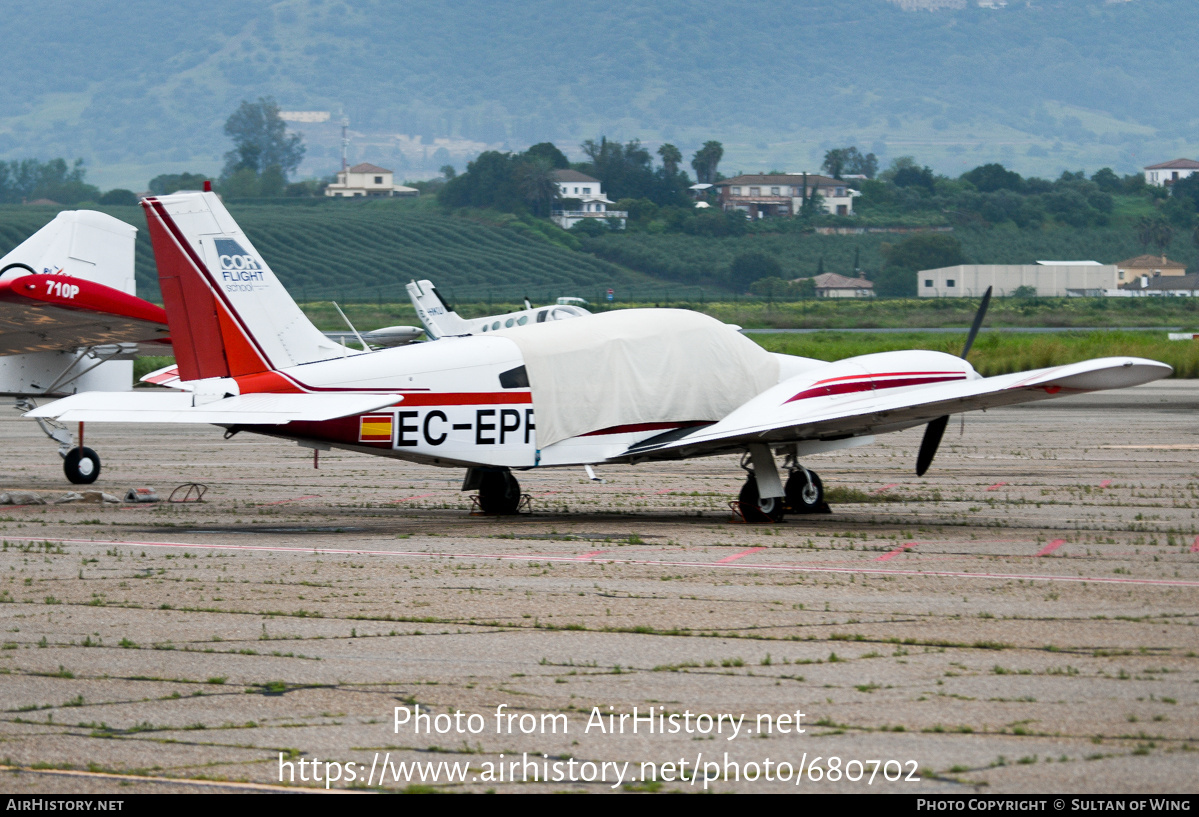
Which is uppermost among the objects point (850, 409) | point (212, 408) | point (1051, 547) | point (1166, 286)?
point (1166, 286)

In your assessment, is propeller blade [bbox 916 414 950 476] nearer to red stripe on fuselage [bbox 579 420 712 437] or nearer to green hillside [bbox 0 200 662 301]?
red stripe on fuselage [bbox 579 420 712 437]

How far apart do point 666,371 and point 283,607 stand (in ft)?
22.4

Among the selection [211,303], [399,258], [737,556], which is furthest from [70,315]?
[399,258]

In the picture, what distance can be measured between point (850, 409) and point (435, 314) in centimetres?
3277

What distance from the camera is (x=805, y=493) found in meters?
16.9

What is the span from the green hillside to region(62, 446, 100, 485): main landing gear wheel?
118102 millimetres

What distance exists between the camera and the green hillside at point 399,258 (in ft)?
479

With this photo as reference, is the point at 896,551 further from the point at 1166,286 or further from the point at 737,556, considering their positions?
the point at 1166,286

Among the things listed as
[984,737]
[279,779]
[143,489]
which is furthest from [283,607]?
[143,489]

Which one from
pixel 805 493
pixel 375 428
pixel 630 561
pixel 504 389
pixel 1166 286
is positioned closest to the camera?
pixel 630 561

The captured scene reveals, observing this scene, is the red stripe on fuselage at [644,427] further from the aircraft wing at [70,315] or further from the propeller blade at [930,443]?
the aircraft wing at [70,315]

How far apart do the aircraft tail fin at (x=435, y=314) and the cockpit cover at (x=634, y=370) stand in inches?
1144

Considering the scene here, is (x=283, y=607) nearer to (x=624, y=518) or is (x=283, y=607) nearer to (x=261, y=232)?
(x=624, y=518)

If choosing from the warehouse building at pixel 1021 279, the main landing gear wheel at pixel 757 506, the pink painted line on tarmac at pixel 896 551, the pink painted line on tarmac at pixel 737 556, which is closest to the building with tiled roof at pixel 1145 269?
the warehouse building at pixel 1021 279
